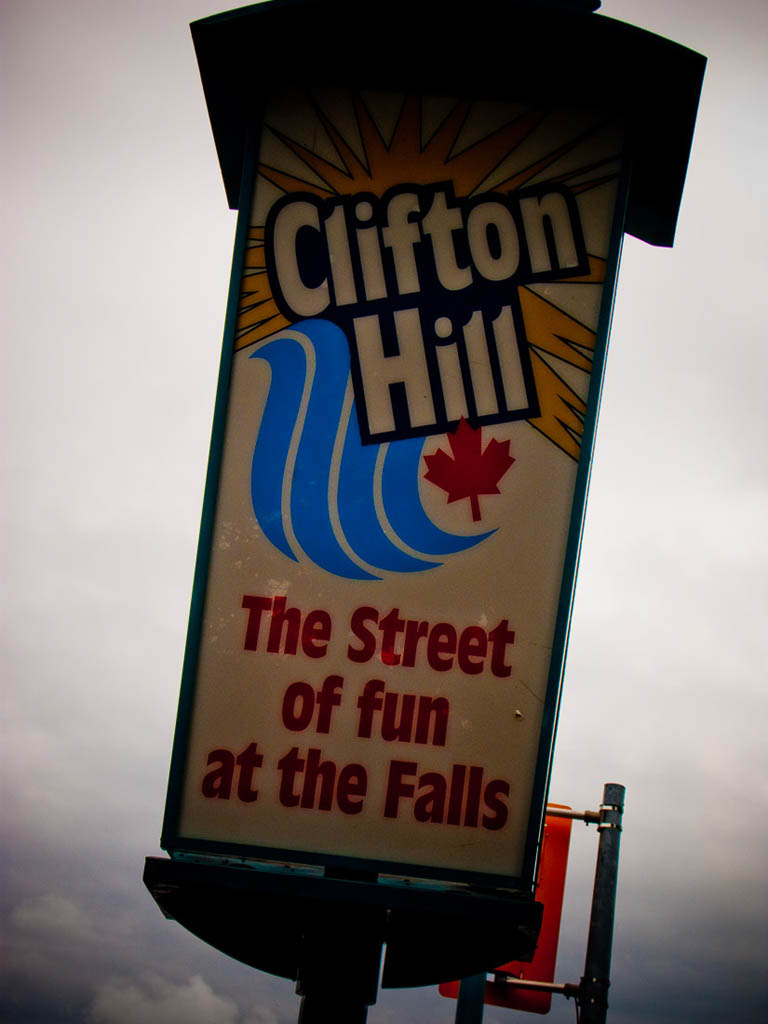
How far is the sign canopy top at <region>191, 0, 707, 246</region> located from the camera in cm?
568

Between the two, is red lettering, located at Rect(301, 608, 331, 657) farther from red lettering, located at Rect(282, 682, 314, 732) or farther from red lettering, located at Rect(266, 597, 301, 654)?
red lettering, located at Rect(282, 682, 314, 732)

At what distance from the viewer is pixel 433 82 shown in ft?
19.3

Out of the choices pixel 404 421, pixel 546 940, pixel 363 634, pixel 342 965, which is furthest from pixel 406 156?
pixel 546 940

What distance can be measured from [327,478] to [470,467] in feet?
2.28

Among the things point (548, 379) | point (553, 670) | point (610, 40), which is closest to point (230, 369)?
point (548, 379)

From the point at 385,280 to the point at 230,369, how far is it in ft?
2.98

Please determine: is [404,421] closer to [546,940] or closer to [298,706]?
[298,706]

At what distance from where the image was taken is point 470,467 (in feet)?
17.6

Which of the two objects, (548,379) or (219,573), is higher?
(548,379)

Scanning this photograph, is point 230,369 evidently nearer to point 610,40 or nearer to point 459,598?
point 459,598

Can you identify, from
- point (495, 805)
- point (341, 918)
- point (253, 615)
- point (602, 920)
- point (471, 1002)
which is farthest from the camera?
point (471, 1002)

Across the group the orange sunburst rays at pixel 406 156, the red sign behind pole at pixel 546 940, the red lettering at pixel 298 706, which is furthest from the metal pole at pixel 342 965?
the red sign behind pole at pixel 546 940

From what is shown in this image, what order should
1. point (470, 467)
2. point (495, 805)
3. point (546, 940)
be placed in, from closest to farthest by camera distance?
1. point (495, 805)
2. point (470, 467)
3. point (546, 940)

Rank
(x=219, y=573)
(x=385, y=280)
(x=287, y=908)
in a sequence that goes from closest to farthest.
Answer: (x=287, y=908) < (x=219, y=573) < (x=385, y=280)
